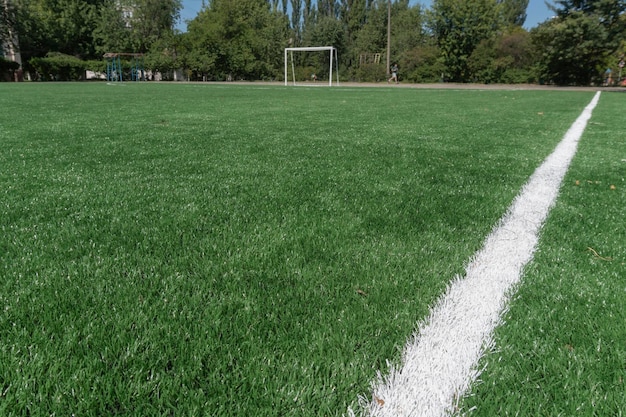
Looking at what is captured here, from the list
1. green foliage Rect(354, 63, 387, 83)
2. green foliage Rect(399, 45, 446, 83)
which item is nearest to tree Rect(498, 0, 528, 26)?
green foliage Rect(399, 45, 446, 83)

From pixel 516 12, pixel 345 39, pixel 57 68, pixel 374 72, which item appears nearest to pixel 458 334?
pixel 374 72

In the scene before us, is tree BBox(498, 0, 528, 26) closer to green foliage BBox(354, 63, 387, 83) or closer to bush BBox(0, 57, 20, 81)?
green foliage BBox(354, 63, 387, 83)

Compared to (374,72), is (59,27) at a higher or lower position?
higher

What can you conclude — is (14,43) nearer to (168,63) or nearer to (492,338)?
(168,63)

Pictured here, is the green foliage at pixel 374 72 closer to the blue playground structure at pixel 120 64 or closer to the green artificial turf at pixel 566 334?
the blue playground structure at pixel 120 64

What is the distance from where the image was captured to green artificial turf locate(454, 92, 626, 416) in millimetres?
1062

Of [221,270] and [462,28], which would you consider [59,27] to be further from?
[221,270]

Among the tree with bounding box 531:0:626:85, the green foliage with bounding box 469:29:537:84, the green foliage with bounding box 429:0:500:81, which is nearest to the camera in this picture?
the tree with bounding box 531:0:626:85

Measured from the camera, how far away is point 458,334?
4.55 ft

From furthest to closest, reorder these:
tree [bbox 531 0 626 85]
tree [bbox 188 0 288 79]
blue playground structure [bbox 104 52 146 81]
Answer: tree [bbox 188 0 288 79]
blue playground structure [bbox 104 52 146 81]
tree [bbox 531 0 626 85]

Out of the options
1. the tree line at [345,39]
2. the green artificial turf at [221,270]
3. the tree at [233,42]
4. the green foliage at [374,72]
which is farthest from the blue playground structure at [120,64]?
the green artificial turf at [221,270]

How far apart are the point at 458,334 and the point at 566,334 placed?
1.16ft

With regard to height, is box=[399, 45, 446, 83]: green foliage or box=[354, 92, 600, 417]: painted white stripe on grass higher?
box=[399, 45, 446, 83]: green foliage

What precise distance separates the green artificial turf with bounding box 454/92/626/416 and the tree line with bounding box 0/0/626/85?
33626mm
